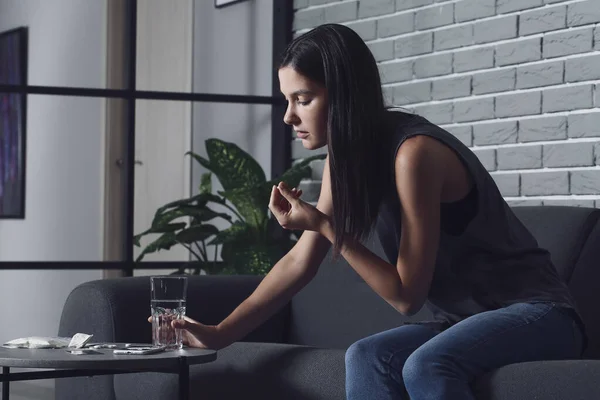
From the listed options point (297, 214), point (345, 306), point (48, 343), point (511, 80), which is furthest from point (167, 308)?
point (511, 80)

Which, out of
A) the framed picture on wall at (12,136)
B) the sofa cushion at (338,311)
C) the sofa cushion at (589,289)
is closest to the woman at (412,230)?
the sofa cushion at (589,289)

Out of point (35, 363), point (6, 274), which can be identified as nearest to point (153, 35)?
point (6, 274)

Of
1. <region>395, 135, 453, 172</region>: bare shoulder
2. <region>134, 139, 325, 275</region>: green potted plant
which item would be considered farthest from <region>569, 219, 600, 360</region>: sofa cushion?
<region>134, 139, 325, 275</region>: green potted plant

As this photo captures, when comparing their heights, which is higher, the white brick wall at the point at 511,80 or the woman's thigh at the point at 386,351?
the white brick wall at the point at 511,80

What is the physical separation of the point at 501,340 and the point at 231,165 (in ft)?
7.34

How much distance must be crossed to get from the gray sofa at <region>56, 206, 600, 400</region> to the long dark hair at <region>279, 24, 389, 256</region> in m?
0.38

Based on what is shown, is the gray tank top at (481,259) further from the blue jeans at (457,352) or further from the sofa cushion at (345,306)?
the sofa cushion at (345,306)

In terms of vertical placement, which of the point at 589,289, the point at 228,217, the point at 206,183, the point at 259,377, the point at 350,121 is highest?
the point at 350,121

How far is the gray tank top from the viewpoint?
6.53 feet

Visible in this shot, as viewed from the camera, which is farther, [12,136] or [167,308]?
[12,136]

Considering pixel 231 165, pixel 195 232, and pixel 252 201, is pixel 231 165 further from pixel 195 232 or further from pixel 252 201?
pixel 195 232

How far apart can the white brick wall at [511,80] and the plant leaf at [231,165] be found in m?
0.61

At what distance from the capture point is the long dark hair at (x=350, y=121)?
1978 mm

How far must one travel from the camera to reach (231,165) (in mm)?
4012
